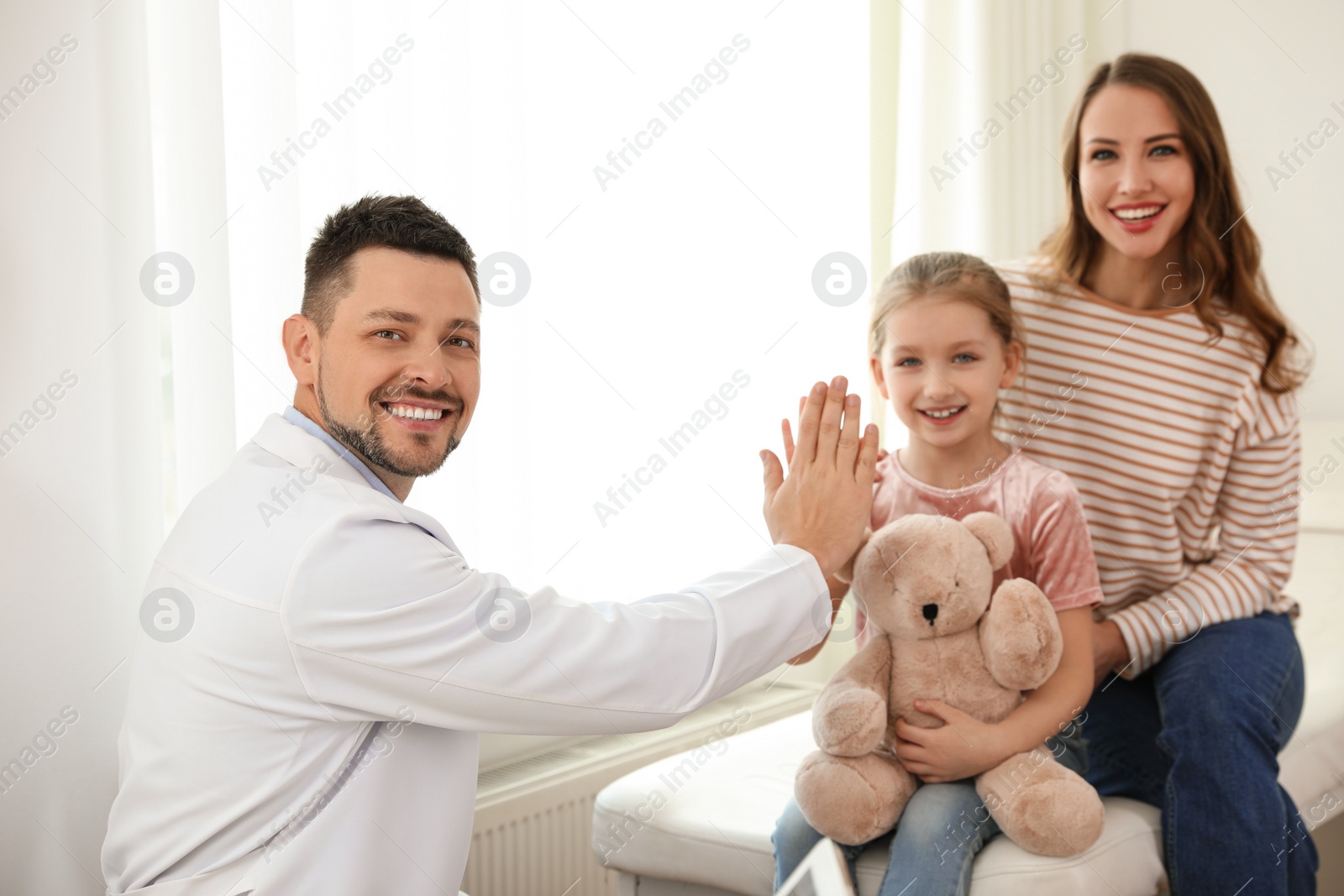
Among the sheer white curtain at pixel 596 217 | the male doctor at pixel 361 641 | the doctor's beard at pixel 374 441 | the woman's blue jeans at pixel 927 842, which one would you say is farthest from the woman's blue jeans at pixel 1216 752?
the doctor's beard at pixel 374 441

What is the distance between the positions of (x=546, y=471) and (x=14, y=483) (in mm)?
965

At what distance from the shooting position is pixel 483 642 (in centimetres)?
105

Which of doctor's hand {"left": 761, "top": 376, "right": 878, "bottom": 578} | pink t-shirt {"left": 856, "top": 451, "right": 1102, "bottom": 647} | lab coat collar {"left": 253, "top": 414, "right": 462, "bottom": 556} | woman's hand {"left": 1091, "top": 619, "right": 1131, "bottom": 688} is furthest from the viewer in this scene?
woman's hand {"left": 1091, "top": 619, "right": 1131, "bottom": 688}

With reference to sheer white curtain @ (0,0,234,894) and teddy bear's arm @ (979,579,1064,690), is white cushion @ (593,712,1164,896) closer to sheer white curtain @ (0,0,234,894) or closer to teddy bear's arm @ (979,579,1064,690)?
teddy bear's arm @ (979,579,1064,690)

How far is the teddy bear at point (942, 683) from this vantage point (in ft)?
4.53

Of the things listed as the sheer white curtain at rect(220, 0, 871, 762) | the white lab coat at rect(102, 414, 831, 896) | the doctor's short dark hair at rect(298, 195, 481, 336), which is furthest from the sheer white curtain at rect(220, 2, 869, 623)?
the white lab coat at rect(102, 414, 831, 896)

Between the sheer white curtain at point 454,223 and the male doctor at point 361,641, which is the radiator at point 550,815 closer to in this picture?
the sheer white curtain at point 454,223

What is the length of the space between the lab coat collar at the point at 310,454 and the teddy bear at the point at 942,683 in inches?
22.8

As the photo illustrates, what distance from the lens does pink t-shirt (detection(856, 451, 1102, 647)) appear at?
1.48m

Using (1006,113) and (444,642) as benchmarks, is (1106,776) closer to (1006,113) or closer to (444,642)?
(444,642)

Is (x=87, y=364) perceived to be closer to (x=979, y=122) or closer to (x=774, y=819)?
(x=774, y=819)

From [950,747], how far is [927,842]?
12cm

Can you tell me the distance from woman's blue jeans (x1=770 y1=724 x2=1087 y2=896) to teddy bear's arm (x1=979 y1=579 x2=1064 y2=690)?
0.55 ft

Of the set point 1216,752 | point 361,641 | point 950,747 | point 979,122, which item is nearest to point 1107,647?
point 1216,752
